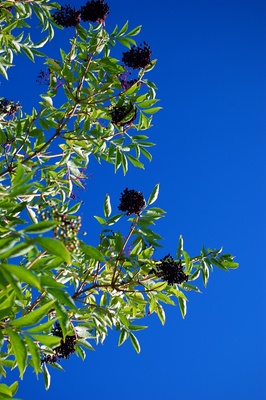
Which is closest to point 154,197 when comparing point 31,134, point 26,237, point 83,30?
point 31,134

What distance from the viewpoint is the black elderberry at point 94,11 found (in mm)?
3066

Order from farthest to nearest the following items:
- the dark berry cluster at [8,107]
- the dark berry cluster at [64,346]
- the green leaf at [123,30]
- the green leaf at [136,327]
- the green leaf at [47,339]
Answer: the dark berry cluster at [8,107]
the green leaf at [123,30]
the green leaf at [136,327]
the dark berry cluster at [64,346]
the green leaf at [47,339]

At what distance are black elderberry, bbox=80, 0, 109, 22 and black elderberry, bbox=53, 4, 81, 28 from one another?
5cm

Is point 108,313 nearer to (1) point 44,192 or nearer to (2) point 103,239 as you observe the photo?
(2) point 103,239

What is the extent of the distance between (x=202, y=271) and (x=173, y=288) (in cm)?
20

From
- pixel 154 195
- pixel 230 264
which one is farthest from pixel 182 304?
pixel 154 195

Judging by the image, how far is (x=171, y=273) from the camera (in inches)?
106

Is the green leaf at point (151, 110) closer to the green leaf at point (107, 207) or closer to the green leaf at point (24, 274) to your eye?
the green leaf at point (107, 207)

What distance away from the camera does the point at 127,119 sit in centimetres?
312

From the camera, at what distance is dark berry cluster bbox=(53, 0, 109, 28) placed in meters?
3.07

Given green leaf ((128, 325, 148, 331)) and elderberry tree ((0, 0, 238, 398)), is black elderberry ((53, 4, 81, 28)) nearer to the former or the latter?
elderberry tree ((0, 0, 238, 398))

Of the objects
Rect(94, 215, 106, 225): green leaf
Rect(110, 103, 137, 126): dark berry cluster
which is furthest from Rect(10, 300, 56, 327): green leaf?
Rect(110, 103, 137, 126): dark berry cluster

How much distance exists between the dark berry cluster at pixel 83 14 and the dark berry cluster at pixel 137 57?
27 centimetres

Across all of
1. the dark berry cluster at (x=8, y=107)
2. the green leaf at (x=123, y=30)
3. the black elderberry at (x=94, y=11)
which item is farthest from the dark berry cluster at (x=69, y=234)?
the dark berry cluster at (x=8, y=107)
